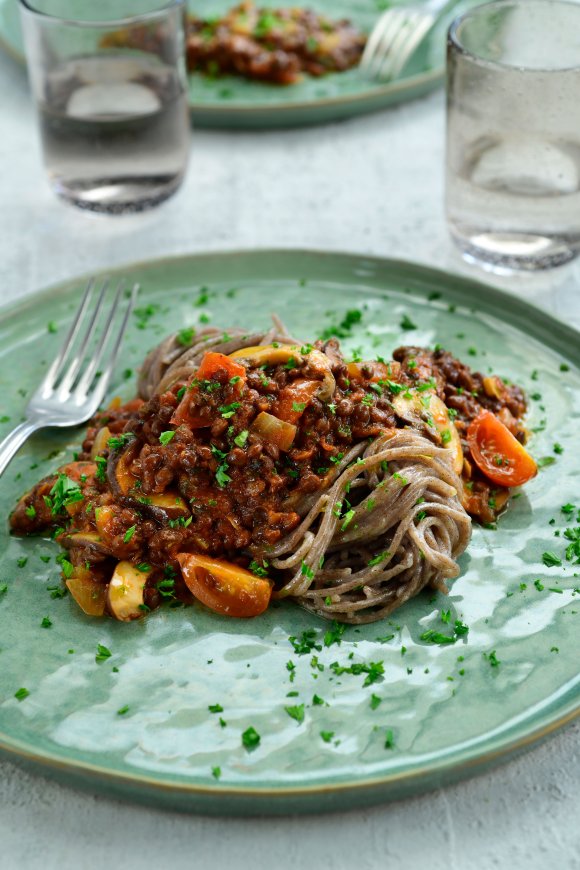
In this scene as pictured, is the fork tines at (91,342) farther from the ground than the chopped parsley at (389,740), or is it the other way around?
the chopped parsley at (389,740)

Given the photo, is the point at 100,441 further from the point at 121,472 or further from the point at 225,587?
the point at 225,587

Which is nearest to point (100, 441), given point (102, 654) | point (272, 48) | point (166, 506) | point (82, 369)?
point (166, 506)

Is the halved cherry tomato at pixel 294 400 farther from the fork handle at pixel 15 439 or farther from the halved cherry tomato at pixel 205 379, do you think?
the fork handle at pixel 15 439

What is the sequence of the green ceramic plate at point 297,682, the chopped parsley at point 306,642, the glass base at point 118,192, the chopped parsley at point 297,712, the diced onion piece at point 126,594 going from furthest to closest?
the glass base at point 118,192 → the diced onion piece at point 126,594 → the chopped parsley at point 306,642 → the chopped parsley at point 297,712 → the green ceramic plate at point 297,682

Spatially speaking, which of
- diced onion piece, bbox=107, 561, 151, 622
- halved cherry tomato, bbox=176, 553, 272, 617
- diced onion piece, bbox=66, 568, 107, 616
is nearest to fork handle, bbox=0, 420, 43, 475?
diced onion piece, bbox=66, 568, 107, 616

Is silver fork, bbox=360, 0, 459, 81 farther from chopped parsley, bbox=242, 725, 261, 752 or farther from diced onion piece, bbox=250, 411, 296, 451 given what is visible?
chopped parsley, bbox=242, 725, 261, 752

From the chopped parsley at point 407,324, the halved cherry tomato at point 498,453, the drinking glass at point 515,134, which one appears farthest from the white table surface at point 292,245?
the halved cherry tomato at point 498,453
